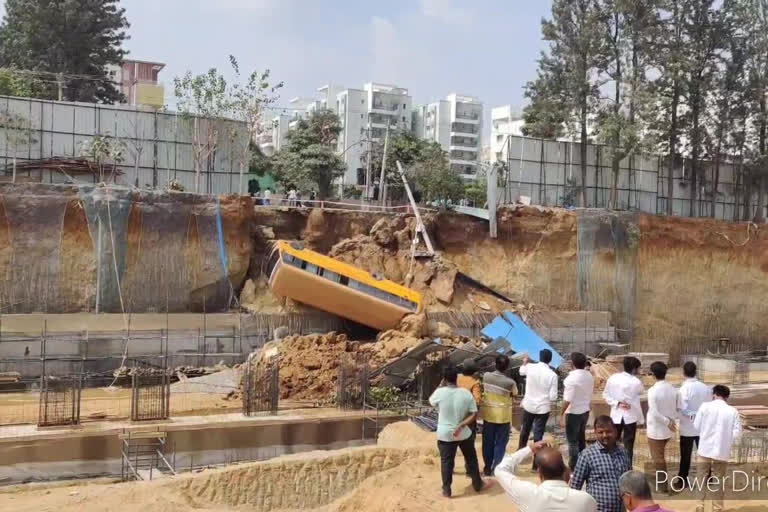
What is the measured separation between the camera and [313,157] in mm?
32250

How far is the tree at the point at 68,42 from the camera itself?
33.3 meters

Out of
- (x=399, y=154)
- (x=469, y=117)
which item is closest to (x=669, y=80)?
(x=399, y=154)

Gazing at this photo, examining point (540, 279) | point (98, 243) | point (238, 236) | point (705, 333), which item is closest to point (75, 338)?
point (98, 243)

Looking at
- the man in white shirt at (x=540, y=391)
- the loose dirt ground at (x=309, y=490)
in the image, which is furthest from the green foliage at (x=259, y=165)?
the man in white shirt at (x=540, y=391)

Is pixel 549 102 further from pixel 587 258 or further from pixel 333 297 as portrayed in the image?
pixel 333 297

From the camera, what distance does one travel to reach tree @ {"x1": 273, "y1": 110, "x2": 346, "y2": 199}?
32.2 meters

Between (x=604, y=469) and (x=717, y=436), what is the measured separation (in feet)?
7.50

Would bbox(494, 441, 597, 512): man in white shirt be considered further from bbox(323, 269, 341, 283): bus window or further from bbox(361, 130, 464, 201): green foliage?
bbox(361, 130, 464, 201): green foliage

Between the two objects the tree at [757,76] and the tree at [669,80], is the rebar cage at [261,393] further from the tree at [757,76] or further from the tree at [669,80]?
the tree at [757,76]

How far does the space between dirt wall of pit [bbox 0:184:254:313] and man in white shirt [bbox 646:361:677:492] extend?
631 inches

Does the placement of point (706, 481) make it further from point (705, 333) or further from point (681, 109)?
point (681, 109)

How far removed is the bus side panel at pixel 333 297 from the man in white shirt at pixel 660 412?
38.3ft

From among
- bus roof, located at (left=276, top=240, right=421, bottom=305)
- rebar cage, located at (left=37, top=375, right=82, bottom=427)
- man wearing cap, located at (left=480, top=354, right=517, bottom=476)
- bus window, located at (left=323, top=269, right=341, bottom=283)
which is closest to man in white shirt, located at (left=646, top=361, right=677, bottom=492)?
man wearing cap, located at (left=480, top=354, right=517, bottom=476)

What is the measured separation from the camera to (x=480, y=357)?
48.6 ft
